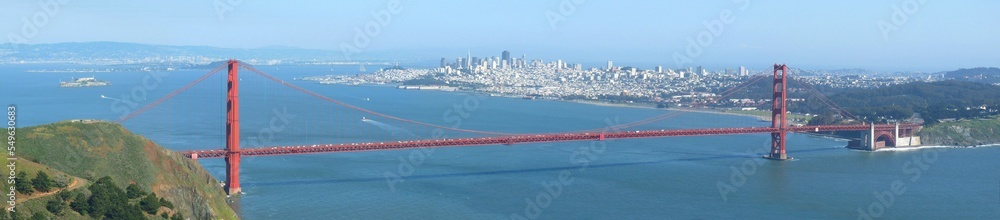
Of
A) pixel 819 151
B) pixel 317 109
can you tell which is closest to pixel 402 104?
pixel 317 109

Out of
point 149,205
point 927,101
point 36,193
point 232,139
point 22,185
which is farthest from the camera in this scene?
point 927,101

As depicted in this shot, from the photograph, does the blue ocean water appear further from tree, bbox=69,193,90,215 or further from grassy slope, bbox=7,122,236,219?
tree, bbox=69,193,90,215

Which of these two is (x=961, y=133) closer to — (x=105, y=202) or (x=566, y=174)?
(x=566, y=174)

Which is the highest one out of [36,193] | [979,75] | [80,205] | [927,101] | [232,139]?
[979,75]

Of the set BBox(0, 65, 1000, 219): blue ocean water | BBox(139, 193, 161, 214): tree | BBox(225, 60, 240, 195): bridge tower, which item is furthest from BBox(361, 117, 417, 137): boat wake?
BBox(139, 193, 161, 214): tree

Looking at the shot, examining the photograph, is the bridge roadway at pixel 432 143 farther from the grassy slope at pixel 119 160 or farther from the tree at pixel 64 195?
the tree at pixel 64 195

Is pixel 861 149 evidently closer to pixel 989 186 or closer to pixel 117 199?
pixel 989 186

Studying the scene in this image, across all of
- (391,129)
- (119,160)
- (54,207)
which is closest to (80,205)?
(54,207)
